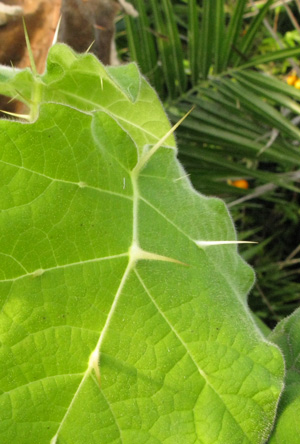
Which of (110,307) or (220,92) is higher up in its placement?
(110,307)

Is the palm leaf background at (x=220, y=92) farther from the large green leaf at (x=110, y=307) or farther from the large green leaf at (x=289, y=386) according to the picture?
the large green leaf at (x=110, y=307)

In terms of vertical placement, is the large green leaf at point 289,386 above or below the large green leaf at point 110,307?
below

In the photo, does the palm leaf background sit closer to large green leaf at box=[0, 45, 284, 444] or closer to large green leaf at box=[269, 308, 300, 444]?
large green leaf at box=[269, 308, 300, 444]

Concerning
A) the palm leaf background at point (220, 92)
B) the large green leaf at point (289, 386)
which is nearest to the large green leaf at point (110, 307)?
the large green leaf at point (289, 386)

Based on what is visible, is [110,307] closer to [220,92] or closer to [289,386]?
[289,386]

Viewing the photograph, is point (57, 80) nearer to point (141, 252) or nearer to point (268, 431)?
point (141, 252)

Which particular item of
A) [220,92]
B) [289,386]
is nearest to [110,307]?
[289,386]
